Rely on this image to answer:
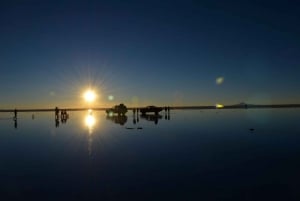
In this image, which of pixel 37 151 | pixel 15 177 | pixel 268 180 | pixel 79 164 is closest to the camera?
pixel 268 180

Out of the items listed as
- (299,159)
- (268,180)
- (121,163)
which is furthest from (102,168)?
(299,159)

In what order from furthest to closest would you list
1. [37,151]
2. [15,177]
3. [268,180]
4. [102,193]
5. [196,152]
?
1. [37,151]
2. [196,152]
3. [15,177]
4. [268,180]
5. [102,193]

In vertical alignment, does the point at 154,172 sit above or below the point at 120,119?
above

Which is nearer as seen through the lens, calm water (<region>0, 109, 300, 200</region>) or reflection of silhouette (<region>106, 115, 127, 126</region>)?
calm water (<region>0, 109, 300, 200</region>)

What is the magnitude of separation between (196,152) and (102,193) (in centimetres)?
1749

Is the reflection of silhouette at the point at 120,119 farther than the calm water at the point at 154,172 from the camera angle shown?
Yes

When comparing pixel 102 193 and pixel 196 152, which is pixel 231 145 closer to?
pixel 196 152

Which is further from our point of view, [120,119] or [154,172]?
[120,119]

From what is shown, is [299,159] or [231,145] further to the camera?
[231,145]

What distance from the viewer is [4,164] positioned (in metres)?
30.5

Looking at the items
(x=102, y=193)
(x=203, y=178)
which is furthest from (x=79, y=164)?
(x=203, y=178)

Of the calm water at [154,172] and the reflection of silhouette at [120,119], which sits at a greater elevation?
the calm water at [154,172]

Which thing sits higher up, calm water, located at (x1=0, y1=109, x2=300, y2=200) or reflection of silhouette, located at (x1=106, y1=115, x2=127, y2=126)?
calm water, located at (x1=0, y1=109, x2=300, y2=200)

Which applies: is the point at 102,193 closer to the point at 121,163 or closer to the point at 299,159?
the point at 121,163
